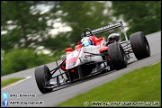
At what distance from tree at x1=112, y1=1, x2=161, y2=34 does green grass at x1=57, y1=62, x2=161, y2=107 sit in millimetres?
39719

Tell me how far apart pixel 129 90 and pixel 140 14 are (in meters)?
44.1

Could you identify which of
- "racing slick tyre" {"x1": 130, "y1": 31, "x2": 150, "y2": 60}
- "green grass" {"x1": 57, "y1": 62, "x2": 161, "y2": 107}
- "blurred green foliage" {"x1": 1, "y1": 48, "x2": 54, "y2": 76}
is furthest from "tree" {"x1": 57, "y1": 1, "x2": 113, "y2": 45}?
"green grass" {"x1": 57, "y1": 62, "x2": 161, "y2": 107}

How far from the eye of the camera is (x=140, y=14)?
172 ft

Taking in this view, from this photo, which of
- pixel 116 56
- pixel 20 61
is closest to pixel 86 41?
pixel 116 56

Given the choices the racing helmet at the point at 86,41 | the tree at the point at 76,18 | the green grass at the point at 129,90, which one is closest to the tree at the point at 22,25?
the tree at the point at 76,18

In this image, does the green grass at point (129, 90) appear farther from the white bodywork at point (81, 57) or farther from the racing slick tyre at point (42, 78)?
the racing slick tyre at point (42, 78)

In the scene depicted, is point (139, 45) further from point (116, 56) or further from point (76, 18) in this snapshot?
point (76, 18)

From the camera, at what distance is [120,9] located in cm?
5338

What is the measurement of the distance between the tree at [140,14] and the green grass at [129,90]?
39719 mm

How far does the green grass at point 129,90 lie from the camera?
8352 millimetres

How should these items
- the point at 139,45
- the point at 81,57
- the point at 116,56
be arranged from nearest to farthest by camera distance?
the point at 116,56 → the point at 81,57 → the point at 139,45

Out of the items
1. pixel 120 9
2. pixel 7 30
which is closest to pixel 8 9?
pixel 7 30

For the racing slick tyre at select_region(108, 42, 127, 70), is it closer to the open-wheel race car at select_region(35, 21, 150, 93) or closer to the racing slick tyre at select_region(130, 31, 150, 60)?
the open-wheel race car at select_region(35, 21, 150, 93)

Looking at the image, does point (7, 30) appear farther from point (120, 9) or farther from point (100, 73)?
point (100, 73)
